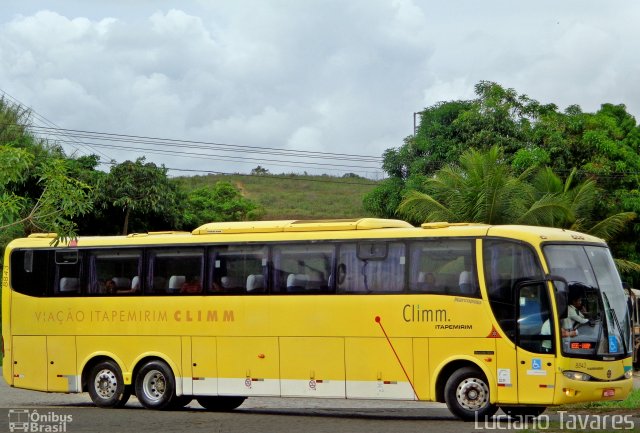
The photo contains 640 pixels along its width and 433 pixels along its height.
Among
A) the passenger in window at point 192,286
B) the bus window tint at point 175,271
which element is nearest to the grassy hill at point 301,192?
the bus window tint at point 175,271

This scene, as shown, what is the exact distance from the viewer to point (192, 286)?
Answer: 755 inches

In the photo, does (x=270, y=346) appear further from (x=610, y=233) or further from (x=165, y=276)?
(x=610, y=233)

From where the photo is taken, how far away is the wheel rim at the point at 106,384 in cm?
1998

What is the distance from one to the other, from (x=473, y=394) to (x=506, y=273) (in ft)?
6.29

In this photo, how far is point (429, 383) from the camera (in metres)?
17.1

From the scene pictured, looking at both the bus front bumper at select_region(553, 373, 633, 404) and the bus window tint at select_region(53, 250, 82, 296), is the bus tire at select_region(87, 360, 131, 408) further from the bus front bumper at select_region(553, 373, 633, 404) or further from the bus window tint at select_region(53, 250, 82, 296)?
the bus front bumper at select_region(553, 373, 633, 404)

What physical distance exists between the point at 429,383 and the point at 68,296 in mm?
7233

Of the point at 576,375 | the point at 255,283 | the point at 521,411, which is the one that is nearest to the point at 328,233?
the point at 255,283

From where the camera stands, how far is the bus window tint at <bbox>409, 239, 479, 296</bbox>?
16844 mm

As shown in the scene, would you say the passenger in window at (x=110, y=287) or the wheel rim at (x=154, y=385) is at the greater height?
the passenger in window at (x=110, y=287)

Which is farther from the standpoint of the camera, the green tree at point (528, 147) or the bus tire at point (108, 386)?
the green tree at point (528, 147)

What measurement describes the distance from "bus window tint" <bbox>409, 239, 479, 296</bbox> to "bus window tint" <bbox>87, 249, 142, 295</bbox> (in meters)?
5.33

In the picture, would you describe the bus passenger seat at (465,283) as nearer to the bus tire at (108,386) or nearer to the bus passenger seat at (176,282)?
the bus passenger seat at (176,282)

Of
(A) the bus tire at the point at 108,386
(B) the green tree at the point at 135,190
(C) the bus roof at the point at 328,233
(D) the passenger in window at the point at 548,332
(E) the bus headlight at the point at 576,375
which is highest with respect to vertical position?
(B) the green tree at the point at 135,190
